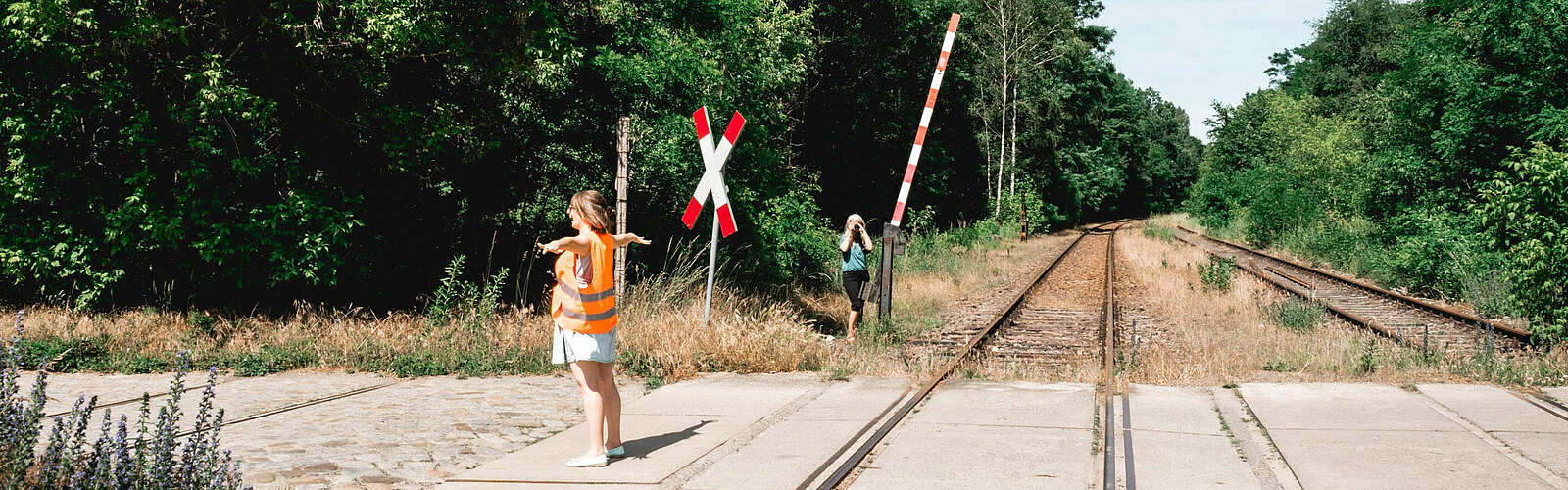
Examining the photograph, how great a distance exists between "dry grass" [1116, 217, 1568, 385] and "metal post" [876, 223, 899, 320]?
273 centimetres

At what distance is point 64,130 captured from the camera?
1009 centimetres

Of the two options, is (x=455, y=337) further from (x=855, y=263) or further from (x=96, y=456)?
(x=96, y=456)

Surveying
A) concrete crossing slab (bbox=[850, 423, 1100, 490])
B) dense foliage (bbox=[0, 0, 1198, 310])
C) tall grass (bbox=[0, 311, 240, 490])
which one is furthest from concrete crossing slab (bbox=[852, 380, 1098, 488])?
dense foliage (bbox=[0, 0, 1198, 310])

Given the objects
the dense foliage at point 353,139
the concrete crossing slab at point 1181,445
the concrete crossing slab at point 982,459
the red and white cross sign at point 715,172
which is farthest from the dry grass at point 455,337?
the concrete crossing slab at point 1181,445

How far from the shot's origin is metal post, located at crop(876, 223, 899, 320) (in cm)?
1120

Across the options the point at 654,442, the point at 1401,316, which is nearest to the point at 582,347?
the point at 654,442

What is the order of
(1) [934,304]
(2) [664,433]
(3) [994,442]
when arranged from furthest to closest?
(1) [934,304], (2) [664,433], (3) [994,442]

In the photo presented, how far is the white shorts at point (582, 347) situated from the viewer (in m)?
5.31

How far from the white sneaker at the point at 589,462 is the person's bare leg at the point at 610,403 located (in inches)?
10.0

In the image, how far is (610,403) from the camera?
5508 millimetres

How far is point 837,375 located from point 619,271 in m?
3.17

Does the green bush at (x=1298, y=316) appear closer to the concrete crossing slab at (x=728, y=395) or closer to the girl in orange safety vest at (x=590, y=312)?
the concrete crossing slab at (x=728, y=395)

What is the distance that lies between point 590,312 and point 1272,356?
22.5 ft

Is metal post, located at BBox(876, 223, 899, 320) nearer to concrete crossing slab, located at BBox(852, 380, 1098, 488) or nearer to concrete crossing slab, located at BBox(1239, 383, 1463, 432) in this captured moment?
concrete crossing slab, located at BBox(852, 380, 1098, 488)
